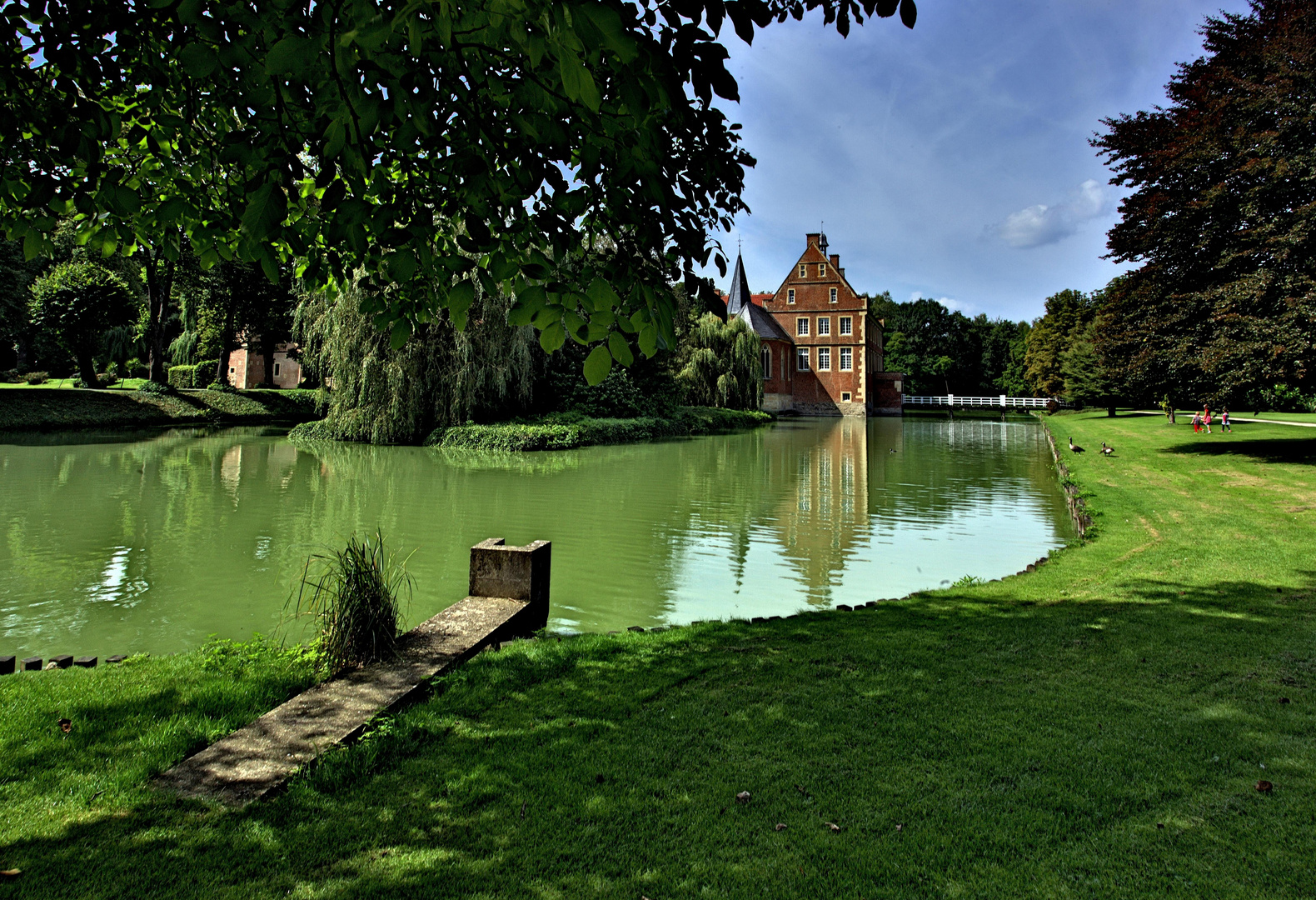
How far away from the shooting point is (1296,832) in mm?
2660

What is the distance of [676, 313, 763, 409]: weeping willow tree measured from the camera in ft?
123

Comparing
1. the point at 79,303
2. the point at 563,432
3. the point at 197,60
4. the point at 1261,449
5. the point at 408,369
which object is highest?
the point at 79,303

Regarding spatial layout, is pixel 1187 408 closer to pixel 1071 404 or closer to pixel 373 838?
pixel 1071 404

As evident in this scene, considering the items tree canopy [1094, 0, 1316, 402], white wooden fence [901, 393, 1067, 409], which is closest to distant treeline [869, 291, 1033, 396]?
white wooden fence [901, 393, 1067, 409]

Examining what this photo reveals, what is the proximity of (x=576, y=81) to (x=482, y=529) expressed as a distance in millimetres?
8744

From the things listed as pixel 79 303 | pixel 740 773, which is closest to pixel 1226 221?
pixel 740 773

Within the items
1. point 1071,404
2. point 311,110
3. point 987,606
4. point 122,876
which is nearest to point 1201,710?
point 987,606

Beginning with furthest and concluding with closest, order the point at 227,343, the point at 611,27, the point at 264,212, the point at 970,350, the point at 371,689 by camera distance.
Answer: the point at 970,350 < the point at 227,343 < the point at 371,689 < the point at 264,212 < the point at 611,27

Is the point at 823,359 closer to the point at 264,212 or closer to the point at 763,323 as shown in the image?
the point at 763,323

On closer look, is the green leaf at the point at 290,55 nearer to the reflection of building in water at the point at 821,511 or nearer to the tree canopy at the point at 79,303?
the reflection of building in water at the point at 821,511

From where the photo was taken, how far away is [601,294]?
234 centimetres

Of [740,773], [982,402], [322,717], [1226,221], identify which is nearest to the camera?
[740,773]

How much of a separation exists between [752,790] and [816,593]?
4482 mm

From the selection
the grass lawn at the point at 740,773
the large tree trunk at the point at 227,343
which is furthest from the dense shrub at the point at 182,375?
the grass lawn at the point at 740,773
